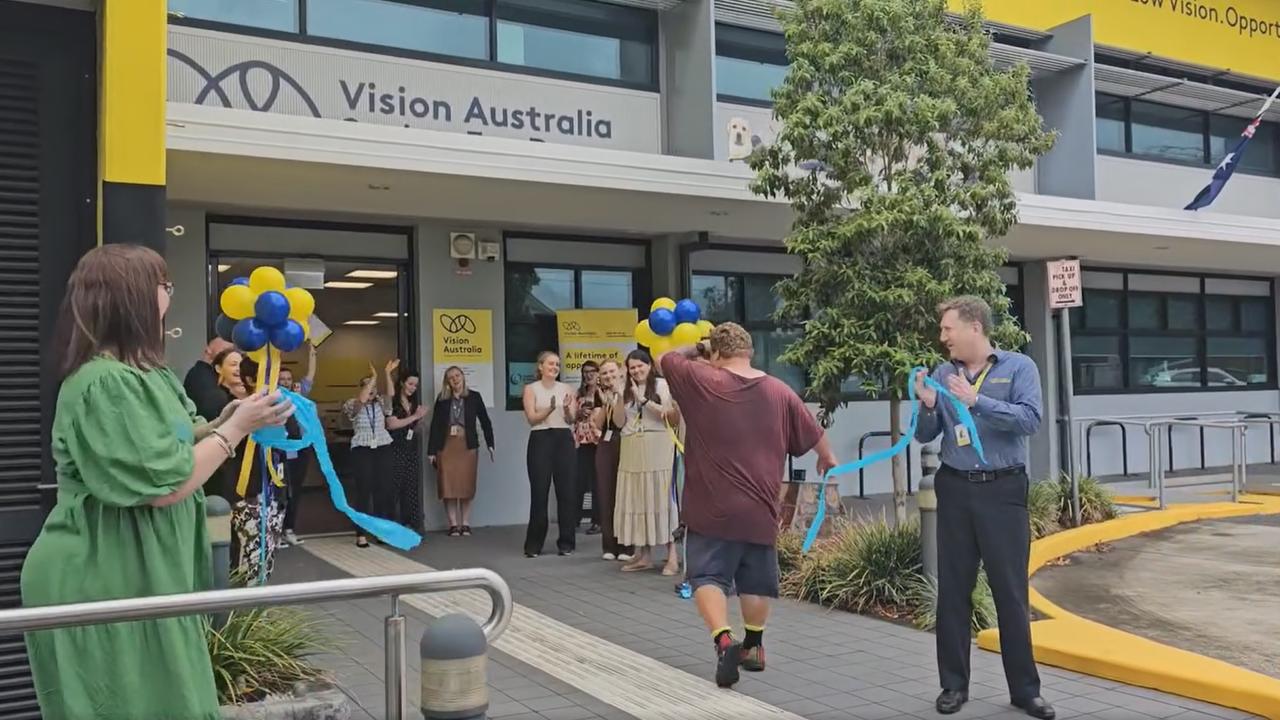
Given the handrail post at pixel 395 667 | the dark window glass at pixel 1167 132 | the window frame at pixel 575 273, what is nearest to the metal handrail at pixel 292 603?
the handrail post at pixel 395 667

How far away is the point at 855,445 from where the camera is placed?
14195mm

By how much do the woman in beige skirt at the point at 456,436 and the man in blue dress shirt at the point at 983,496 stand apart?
253 inches

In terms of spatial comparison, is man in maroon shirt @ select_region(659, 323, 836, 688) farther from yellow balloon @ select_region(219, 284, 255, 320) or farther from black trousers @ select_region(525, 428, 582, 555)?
black trousers @ select_region(525, 428, 582, 555)

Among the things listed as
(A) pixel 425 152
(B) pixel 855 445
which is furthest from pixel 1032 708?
(B) pixel 855 445

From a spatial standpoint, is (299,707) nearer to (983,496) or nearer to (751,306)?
(983,496)

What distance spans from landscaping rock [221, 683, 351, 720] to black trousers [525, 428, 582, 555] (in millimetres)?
4721

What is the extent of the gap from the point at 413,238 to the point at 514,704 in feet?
22.9

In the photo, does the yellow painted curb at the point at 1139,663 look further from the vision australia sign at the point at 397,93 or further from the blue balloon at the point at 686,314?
the vision australia sign at the point at 397,93

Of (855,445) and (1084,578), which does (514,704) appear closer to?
(1084,578)

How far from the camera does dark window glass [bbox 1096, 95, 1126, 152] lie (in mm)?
16219

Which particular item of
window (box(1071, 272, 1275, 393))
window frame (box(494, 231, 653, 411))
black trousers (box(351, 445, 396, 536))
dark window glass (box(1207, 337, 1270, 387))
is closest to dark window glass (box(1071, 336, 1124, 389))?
window (box(1071, 272, 1275, 393))

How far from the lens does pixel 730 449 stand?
18.2 ft

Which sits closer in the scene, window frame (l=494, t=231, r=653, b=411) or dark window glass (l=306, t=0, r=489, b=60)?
dark window glass (l=306, t=0, r=489, b=60)

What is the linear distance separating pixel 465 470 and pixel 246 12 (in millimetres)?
4992
